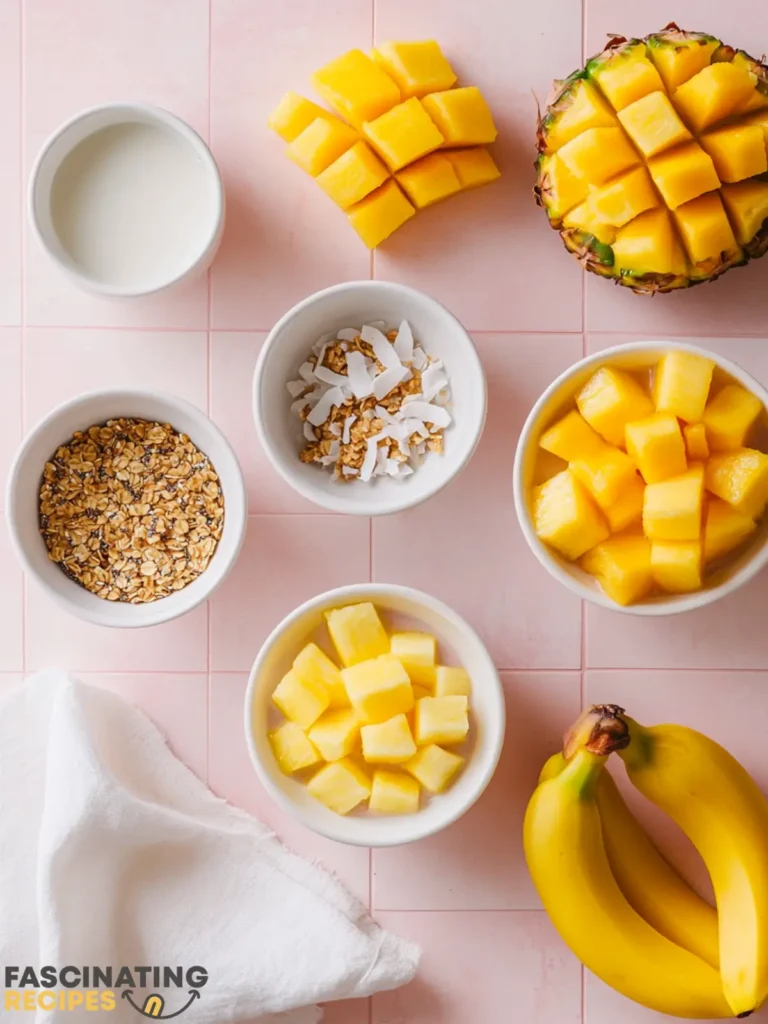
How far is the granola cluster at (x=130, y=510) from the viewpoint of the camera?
1119 mm

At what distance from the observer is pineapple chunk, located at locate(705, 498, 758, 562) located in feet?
3.38

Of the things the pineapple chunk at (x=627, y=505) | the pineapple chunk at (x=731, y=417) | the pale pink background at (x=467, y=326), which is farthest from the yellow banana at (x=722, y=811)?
the pineapple chunk at (x=731, y=417)

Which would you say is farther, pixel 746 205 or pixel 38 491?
pixel 38 491

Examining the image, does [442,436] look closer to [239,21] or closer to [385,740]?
[385,740]

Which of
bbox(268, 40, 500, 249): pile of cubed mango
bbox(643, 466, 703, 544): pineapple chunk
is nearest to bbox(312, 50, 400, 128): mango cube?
bbox(268, 40, 500, 249): pile of cubed mango

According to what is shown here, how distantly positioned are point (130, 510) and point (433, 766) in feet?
1.50

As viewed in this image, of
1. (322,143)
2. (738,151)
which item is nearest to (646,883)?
(738,151)

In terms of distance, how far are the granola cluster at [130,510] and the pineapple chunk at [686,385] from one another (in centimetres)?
51

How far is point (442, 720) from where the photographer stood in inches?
42.6

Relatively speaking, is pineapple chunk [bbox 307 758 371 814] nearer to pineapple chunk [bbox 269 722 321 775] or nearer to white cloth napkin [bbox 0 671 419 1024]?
pineapple chunk [bbox 269 722 321 775]

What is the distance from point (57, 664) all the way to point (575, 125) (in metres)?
0.87

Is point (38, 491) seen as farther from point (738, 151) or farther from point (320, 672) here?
point (738, 151)

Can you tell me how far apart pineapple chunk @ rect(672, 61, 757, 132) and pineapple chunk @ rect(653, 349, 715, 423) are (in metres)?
0.24

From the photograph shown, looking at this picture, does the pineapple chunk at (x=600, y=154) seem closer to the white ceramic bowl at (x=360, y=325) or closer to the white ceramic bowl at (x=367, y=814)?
the white ceramic bowl at (x=360, y=325)
